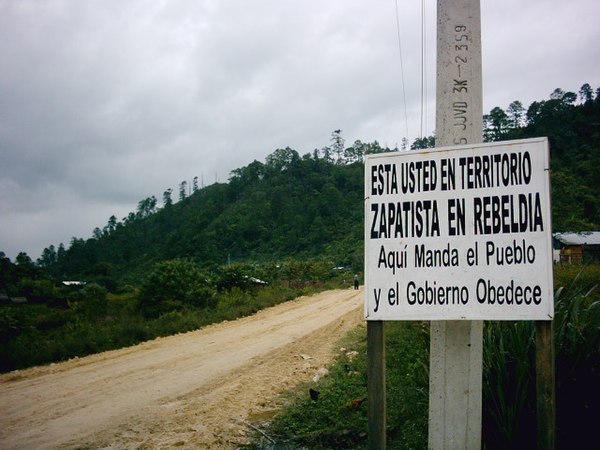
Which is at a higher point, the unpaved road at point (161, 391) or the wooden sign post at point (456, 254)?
the wooden sign post at point (456, 254)

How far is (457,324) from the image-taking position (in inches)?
135

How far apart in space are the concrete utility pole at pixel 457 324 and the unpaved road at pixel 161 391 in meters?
2.73

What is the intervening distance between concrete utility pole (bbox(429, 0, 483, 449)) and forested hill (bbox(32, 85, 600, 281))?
4787 cm

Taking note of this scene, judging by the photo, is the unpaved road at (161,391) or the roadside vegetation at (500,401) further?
the unpaved road at (161,391)

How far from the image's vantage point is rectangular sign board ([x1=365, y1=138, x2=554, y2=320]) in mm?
3020

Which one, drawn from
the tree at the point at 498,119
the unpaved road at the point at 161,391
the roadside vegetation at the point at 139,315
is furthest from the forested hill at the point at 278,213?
the unpaved road at the point at 161,391

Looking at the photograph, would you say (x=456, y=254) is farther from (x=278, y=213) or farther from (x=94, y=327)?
(x=278, y=213)

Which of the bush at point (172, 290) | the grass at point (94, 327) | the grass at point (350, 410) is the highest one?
the bush at point (172, 290)

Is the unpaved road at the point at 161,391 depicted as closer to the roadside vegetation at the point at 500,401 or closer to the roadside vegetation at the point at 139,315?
the roadside vegetation at the point at 500,401

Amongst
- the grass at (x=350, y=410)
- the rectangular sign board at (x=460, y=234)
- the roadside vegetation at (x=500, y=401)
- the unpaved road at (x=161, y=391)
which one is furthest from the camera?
the unpaved road at (x=161, y=391)

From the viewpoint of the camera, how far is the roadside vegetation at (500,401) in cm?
388

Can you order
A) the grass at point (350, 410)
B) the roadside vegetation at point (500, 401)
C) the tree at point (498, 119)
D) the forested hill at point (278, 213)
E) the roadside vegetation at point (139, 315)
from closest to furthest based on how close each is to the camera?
the roadside vegetation at point (500, 401) → the grass at point (350, 410) → the roadside vegetation at point (139, 315) → the forested hill at point (278, 213) → the tree at point (498, 119)

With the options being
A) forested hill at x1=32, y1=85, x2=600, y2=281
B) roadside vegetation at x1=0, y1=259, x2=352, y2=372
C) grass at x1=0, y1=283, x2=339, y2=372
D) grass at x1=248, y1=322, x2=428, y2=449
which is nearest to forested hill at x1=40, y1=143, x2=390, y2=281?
forested hill at x1=32, y1=85, x2=600, y2=281

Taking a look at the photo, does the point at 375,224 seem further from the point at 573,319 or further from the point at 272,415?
the point at 272,415
